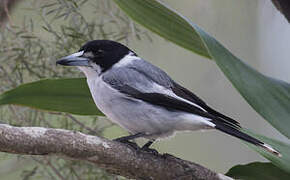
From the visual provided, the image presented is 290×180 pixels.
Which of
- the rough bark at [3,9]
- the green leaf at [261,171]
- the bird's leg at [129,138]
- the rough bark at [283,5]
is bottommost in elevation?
the bird's leg at [129,138]

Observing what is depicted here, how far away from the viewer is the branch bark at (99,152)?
112 centimetres

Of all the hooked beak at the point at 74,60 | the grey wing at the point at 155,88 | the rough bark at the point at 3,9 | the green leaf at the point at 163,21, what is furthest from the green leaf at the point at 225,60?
the rough bark at the point at 3,9

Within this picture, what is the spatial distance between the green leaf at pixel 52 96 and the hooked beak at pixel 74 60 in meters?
0.05

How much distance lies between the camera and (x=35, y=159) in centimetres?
166

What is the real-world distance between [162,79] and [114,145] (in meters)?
0.42

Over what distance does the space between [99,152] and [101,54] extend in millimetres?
549

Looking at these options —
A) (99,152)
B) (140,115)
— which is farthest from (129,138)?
(99,152)

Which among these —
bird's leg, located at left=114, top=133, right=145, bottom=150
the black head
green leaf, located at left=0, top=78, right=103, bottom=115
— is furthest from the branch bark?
the black head

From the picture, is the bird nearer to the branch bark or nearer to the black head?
the black head

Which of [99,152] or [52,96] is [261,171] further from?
[52,96]

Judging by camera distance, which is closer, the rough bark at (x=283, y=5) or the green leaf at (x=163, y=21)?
the green leaf at (x=163, y=21)

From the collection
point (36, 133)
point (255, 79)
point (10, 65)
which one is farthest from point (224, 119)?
point (10, 65)

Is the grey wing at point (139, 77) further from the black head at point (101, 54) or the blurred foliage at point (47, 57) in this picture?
the blurred foliage at point (47, 57)

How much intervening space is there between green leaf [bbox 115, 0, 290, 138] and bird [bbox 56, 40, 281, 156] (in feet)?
0.31
